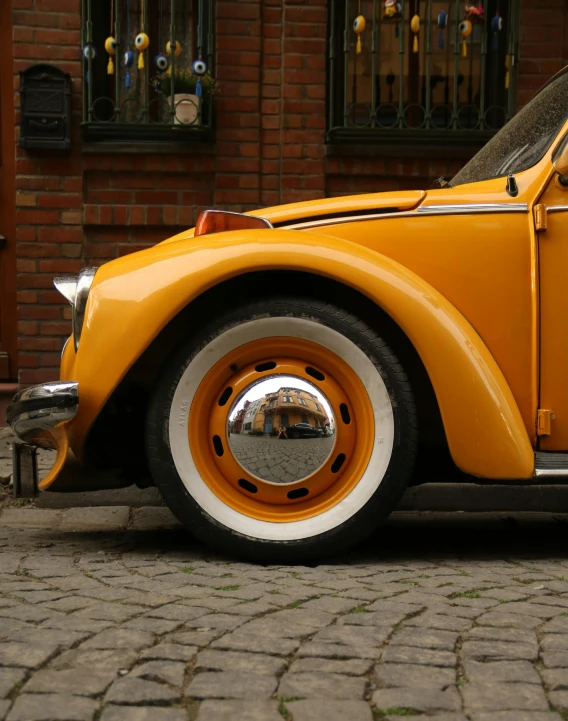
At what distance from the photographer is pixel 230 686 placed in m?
2.14

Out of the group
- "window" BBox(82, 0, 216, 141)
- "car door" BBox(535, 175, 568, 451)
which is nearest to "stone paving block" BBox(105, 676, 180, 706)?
"car door" BBox(535, 175, 568, 451)

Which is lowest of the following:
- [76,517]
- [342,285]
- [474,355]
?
→ [76,517]

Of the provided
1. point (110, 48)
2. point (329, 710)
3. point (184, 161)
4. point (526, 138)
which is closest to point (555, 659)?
point (329, 710)

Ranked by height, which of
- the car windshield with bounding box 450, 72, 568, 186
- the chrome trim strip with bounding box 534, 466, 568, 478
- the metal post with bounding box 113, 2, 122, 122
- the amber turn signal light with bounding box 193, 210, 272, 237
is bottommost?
the chrome trim strip with bounding box 534, 466, 568, 478

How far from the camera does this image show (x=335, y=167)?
7.37m

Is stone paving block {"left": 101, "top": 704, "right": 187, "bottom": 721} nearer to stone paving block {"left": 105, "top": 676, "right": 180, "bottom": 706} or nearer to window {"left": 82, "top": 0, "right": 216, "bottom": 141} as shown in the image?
stone paving block {"left": 105, "top": 676, "right": 180, "bottom": 706}

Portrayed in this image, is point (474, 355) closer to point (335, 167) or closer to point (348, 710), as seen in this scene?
point (348, 710)

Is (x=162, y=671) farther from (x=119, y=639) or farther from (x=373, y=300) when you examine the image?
(x=373, y=300)

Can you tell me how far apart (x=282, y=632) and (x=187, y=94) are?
17.4 feet

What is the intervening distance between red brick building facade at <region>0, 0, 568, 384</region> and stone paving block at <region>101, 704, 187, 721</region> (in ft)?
17.6

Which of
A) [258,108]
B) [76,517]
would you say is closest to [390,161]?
[258,108]

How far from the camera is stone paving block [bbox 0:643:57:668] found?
2277 mm

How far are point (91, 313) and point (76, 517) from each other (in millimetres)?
1422

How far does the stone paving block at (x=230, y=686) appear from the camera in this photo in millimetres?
2092
